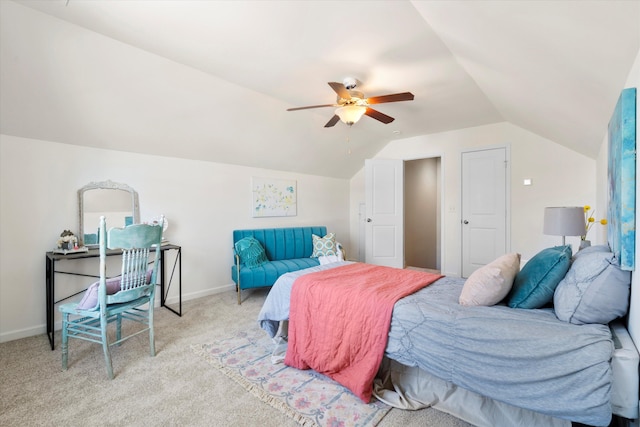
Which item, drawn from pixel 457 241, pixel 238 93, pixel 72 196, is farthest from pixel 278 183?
pixel 457 241

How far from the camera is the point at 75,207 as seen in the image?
3080mm

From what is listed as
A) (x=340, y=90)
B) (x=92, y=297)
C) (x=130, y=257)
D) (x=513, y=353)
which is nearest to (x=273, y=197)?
(x=340, y=90)

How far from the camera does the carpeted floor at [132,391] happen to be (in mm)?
1716

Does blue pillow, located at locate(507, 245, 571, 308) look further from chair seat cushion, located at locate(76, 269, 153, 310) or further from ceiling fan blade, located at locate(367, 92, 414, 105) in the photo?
chair seat cushion, located at locate(76, 269, 153, 310)

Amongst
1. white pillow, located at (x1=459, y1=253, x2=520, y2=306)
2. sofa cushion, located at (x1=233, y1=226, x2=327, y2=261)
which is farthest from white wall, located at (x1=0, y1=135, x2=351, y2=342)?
white pillow, located at (x1=459, y1=253, x2=520, y2=306)

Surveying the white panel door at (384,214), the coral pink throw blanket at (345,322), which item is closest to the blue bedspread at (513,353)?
the coral pink throw blanket at (345,322)

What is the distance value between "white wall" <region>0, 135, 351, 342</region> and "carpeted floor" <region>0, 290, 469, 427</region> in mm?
530

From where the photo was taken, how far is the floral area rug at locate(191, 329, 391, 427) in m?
1.73

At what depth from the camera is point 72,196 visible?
306 centimetres

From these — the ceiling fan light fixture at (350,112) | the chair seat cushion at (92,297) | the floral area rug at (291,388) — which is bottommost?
the floral area rug at (291,388)

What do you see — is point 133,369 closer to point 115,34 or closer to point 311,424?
point 311,424

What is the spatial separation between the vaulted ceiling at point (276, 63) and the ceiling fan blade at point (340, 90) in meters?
0.26

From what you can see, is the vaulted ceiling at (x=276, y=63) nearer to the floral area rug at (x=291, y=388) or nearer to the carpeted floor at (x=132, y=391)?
the carpeted floor at (x=132, y=391)

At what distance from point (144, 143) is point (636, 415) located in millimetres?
4311
